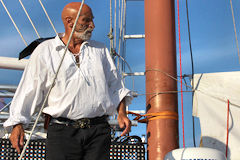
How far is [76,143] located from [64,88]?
1.05ft

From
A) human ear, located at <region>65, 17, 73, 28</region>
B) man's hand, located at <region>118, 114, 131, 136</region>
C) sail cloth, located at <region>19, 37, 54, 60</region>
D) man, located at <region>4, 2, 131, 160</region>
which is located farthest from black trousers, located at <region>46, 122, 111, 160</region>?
sail cloth, located at <region>19, 37, 54, 60</region>

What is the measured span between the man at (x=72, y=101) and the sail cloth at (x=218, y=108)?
1.45 meters

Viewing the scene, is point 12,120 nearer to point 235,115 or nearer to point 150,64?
point 150,64

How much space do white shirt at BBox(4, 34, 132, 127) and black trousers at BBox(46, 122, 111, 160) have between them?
3.2 inches

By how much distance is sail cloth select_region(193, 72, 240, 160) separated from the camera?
10.4 feet

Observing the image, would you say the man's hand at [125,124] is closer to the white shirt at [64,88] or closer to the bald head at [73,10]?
the white shirt at [64,88]

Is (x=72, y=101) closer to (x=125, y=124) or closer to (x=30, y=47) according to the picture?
(x=125, y=124)

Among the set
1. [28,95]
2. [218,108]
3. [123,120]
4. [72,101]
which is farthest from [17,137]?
[218,108]

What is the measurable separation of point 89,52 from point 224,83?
187 cm

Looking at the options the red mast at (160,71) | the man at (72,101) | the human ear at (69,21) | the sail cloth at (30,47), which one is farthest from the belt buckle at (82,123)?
the sail cloth at (30,47)

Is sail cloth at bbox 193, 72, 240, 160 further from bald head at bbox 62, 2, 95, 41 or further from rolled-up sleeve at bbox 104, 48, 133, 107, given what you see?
bald head at bbox 62, 2, 95, 41

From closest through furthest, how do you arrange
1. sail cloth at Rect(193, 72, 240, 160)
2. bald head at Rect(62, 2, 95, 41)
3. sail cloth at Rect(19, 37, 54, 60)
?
bald head at Rect(62, 2, 95, 41), sail cloth at Rect(193, 72, 240, 160), sail cloth at Rect(19, 37, 54, 60)

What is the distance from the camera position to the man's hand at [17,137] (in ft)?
5.84

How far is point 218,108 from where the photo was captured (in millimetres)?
3217
